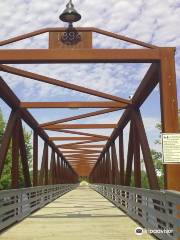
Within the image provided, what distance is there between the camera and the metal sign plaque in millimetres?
8789

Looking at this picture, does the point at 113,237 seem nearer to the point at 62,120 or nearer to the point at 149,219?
the point at 149,219

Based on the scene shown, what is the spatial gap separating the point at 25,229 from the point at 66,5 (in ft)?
17.8

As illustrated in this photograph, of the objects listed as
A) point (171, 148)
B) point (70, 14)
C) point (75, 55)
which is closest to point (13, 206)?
point (75, 55)

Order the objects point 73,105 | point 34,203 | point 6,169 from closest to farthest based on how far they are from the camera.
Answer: point 34,203
point 73,105
point 6,169

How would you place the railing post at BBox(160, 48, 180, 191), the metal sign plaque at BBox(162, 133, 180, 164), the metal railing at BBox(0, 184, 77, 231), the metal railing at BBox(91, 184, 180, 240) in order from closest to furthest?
1. the metal railing at BBox(91, 184, 180, 240)
2. the metal sign plaque at BBox(162, 133, 180, 164)
3. the metal railing at BBox(0, 184, 77, 231)
4. the railing post at BBox(160, 48, 180, 191)

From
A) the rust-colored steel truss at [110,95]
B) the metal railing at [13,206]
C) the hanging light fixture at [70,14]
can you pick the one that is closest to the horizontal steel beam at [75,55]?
the rust-colored steel truss at [110,95]

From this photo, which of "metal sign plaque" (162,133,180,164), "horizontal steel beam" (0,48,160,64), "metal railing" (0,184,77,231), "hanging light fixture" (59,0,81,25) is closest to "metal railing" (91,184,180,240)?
"metal sign plaque" (162,133,180,164)

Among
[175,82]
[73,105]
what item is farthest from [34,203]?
[175,82]

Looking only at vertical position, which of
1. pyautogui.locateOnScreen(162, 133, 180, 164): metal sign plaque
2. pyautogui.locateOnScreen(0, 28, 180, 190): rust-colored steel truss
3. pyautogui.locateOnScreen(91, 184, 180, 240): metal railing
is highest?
pyautogui.locateOnScreen(0, 28, 180, 190): rust-colored steel truss

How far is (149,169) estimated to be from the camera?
45.5 feet

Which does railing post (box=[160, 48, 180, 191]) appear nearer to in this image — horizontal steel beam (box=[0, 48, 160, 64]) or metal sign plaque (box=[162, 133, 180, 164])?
horizontal steel beam (box=[0, 48, 160, 64])

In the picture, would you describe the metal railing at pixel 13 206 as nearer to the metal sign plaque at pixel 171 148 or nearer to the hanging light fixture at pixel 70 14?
the metal sign plaque at pixel 171 148

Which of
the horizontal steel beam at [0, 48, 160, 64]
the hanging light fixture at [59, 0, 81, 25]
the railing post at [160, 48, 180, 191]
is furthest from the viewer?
the horizontal steel beam at [0, 48, 160, 64]

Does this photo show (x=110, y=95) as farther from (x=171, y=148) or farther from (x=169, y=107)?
(x=171, y=148)
